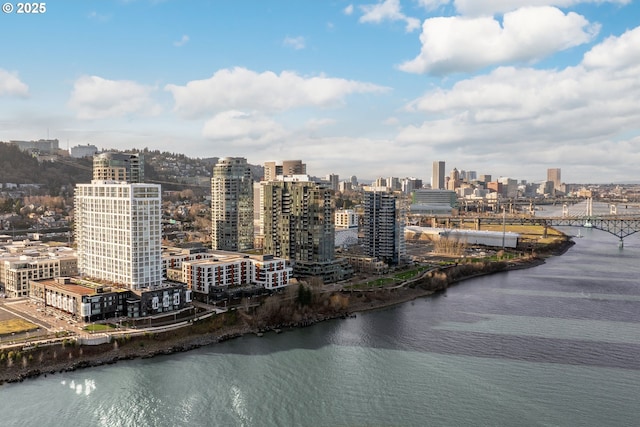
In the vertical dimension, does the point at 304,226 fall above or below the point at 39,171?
below

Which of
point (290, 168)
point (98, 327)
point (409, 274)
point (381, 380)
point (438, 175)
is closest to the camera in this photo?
point (381, 380)

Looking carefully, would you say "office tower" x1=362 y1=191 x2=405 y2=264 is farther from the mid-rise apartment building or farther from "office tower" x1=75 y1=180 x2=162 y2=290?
"office tower" x1=75 y1=180 x2=162 y2=290

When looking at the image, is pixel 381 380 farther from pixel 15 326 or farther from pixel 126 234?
pixel 15 326

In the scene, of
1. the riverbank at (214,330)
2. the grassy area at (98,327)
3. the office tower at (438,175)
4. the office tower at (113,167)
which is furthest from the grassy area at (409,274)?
the office tower at (438,175)

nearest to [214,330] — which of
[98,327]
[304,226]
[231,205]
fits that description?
[98,327]

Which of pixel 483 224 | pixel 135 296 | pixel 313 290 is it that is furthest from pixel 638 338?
pixel 483 224
